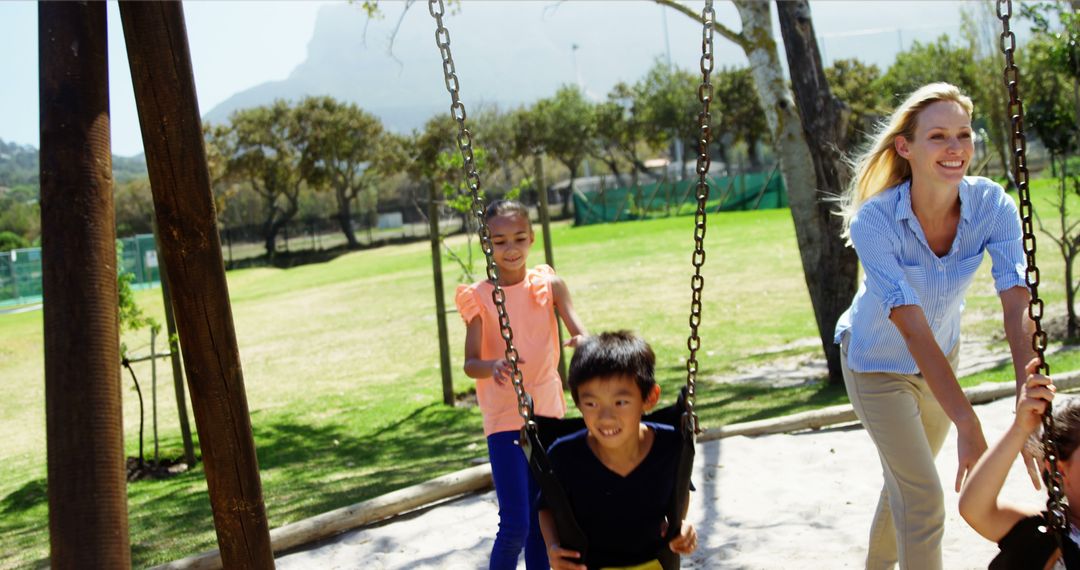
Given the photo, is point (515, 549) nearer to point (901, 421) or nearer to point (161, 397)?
point (901, 421)

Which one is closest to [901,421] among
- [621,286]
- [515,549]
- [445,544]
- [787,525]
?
[515,549]

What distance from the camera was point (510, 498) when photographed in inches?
139

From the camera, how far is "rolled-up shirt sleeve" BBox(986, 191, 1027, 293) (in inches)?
114

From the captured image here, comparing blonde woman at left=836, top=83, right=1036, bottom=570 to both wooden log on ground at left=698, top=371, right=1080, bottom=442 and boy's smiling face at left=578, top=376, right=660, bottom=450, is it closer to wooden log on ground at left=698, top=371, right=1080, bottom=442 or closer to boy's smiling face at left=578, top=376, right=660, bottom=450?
boy's smiling face at left=578, top=376, right=660, bottom=450

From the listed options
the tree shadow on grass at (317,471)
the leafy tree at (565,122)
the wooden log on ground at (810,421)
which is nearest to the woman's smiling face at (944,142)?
the wooden log on ground at (810,421)

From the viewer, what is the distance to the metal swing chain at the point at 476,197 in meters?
2.77

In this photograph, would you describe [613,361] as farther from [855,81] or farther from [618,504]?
[855,81]

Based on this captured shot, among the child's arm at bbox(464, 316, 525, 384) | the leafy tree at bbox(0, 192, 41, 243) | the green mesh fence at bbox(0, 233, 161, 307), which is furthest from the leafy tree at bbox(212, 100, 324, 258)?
the child's arm at bbox(464, 316, 525, 384)

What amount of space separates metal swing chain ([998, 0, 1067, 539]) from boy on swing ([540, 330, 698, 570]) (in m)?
0.83

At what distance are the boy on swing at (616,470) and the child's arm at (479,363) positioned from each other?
48cm

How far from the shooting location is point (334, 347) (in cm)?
1580

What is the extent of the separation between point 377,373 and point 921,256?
10375mm

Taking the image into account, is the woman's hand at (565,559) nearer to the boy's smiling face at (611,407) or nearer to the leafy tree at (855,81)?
the boy's smiling face at (611,407)

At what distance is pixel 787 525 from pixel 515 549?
1727mm
